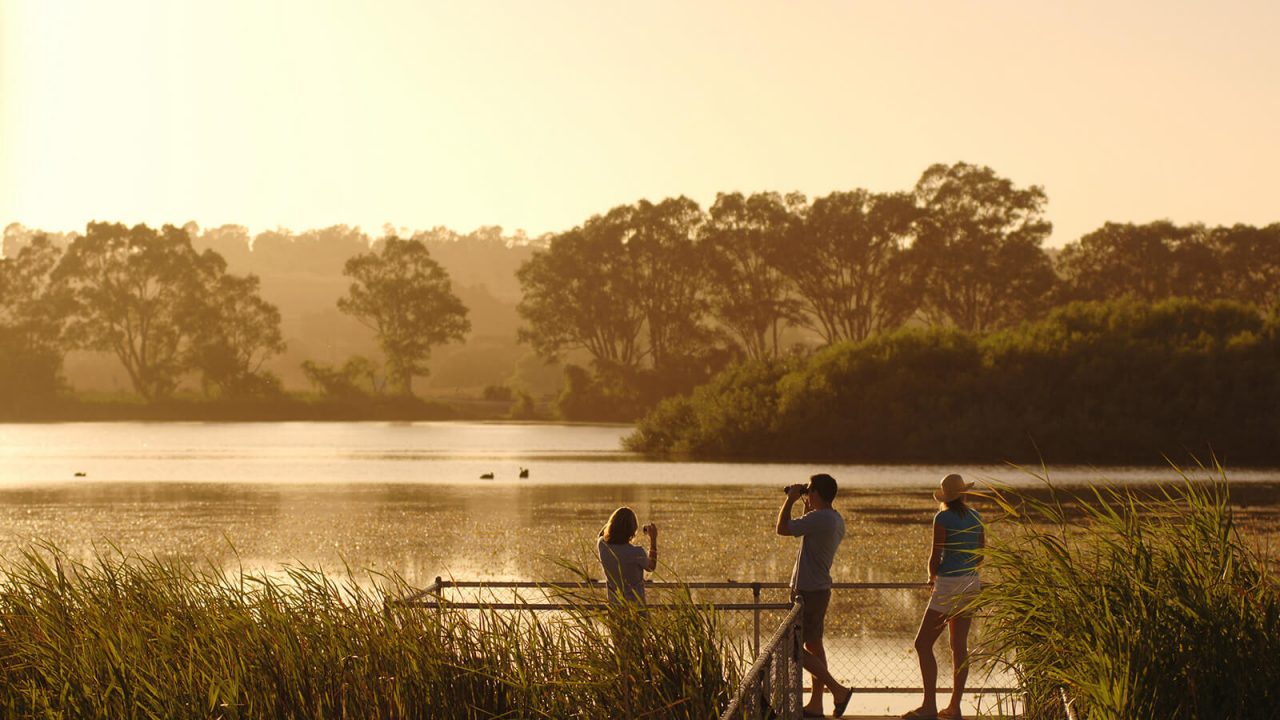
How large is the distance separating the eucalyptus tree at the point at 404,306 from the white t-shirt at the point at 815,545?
123 metres

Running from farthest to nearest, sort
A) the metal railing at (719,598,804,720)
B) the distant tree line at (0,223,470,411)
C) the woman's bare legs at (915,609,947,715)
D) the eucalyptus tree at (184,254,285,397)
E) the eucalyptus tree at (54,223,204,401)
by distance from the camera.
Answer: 1. the eucalyptus tree at (54,223,204,401)
2. the distant tree line at (0,223,470,411)
3. the eucalyptus tree at (184,254,285,397)
4. the woman's bare legs at (915,609,947,715)
5. the metal railing at (719,598,804,720)

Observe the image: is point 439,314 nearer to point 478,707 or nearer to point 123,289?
point 123,289

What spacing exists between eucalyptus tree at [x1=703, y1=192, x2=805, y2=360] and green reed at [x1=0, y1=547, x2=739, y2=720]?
328 feet

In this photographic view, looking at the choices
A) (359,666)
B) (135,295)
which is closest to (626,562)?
(359,666)

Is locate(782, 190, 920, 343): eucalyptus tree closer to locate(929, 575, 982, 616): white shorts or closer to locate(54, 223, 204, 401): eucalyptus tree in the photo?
locate(54, 223, 204, 401): eucalyptus tree

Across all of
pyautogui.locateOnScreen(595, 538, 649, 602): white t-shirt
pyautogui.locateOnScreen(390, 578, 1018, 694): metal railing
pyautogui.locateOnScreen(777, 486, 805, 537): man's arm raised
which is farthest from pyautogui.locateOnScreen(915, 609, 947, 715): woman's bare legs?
pyautogui.locateOnScreen(595, 538, 649, 602): white t-shirt

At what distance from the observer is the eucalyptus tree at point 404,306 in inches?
5281

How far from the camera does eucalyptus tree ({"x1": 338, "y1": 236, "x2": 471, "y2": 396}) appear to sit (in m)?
134

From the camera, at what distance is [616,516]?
457 inches

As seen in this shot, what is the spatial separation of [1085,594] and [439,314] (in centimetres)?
12819

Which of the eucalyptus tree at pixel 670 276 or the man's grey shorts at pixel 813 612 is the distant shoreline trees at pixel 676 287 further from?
the man's grey shorts at pixel 813 612

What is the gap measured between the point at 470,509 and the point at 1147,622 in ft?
105

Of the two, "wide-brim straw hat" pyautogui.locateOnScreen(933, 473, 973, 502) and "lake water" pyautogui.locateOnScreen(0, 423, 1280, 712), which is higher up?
"wide-brim straw hat" pyautogui.locateOnScreen(933, 473, 973, 502)

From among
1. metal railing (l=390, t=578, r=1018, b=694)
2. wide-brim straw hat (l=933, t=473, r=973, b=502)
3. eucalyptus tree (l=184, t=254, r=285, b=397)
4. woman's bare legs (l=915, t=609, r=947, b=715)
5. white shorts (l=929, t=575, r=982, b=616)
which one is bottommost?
metal railing (l=390, t=578, r=1018, b=694)
